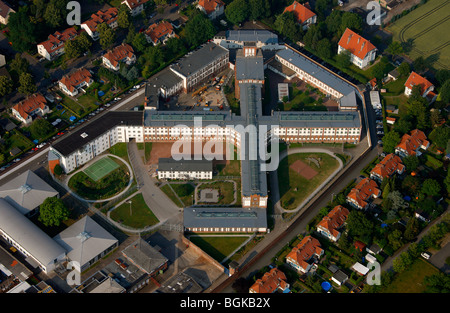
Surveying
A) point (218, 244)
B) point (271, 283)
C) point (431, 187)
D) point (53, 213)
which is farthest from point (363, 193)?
point (53, 213)

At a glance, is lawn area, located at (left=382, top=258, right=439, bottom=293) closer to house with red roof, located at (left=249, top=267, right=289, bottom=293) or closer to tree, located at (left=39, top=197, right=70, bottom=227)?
house with red roof, located at (left=249, top=267, right=289, bottom=293)

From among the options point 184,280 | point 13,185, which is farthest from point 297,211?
point 13,185

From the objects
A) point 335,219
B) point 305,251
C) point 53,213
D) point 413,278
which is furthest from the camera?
point 335,219

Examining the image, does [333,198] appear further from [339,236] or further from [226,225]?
[226,225]

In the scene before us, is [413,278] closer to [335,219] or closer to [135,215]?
[335,219]

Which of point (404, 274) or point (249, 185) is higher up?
point (249, 185)

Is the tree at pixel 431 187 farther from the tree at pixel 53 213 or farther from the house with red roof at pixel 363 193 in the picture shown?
the tree at pixel 53 213
